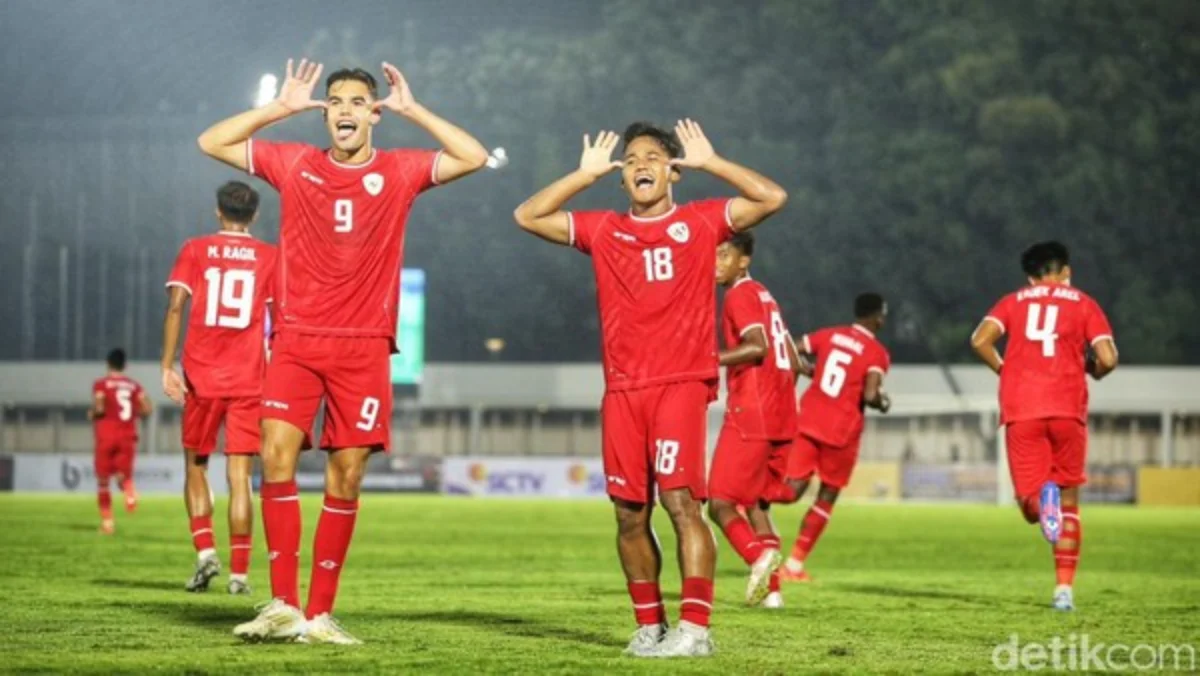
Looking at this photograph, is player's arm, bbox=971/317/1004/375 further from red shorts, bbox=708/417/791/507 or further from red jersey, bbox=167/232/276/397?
red jersey, bbox=167/232/276/397

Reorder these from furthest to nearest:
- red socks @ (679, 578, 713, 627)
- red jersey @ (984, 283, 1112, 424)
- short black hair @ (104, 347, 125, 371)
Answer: short black hair @ (104, 347, 125, 371) < red jersey @ (984, 283, 1112, 424) < red socks @ (679, 578, 713, 627)

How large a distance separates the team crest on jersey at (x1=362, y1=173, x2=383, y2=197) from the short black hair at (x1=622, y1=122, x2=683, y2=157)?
1172mm

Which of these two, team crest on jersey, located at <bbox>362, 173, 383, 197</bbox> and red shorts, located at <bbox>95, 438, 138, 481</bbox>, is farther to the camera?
red shorts, located at <bbox>95, 438, 138, 481</bbox>

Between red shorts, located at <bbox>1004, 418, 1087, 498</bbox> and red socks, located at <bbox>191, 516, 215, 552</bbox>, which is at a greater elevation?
red shorts, located at <bbox>1004, 418, 1087, 498</bbox>

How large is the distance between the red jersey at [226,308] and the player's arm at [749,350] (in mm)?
3076

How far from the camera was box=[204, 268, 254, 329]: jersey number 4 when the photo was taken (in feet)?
47.8

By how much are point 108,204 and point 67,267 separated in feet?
12.2

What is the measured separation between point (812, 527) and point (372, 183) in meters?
7.67

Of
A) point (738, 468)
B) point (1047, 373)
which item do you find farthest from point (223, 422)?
point (1047, 373)

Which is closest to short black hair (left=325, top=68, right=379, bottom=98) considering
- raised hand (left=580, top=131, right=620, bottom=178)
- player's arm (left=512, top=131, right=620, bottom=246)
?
player's arm (left=512, top=131, right=620, bottom=246)

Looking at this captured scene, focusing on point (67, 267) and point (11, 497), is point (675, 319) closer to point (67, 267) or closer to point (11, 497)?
point (11, 497)

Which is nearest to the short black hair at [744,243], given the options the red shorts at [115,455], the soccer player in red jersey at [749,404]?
the soccer player in red jersey at [749,404]

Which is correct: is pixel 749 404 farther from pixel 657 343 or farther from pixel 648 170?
pixel 648 170

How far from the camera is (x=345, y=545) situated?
10.6 metres
